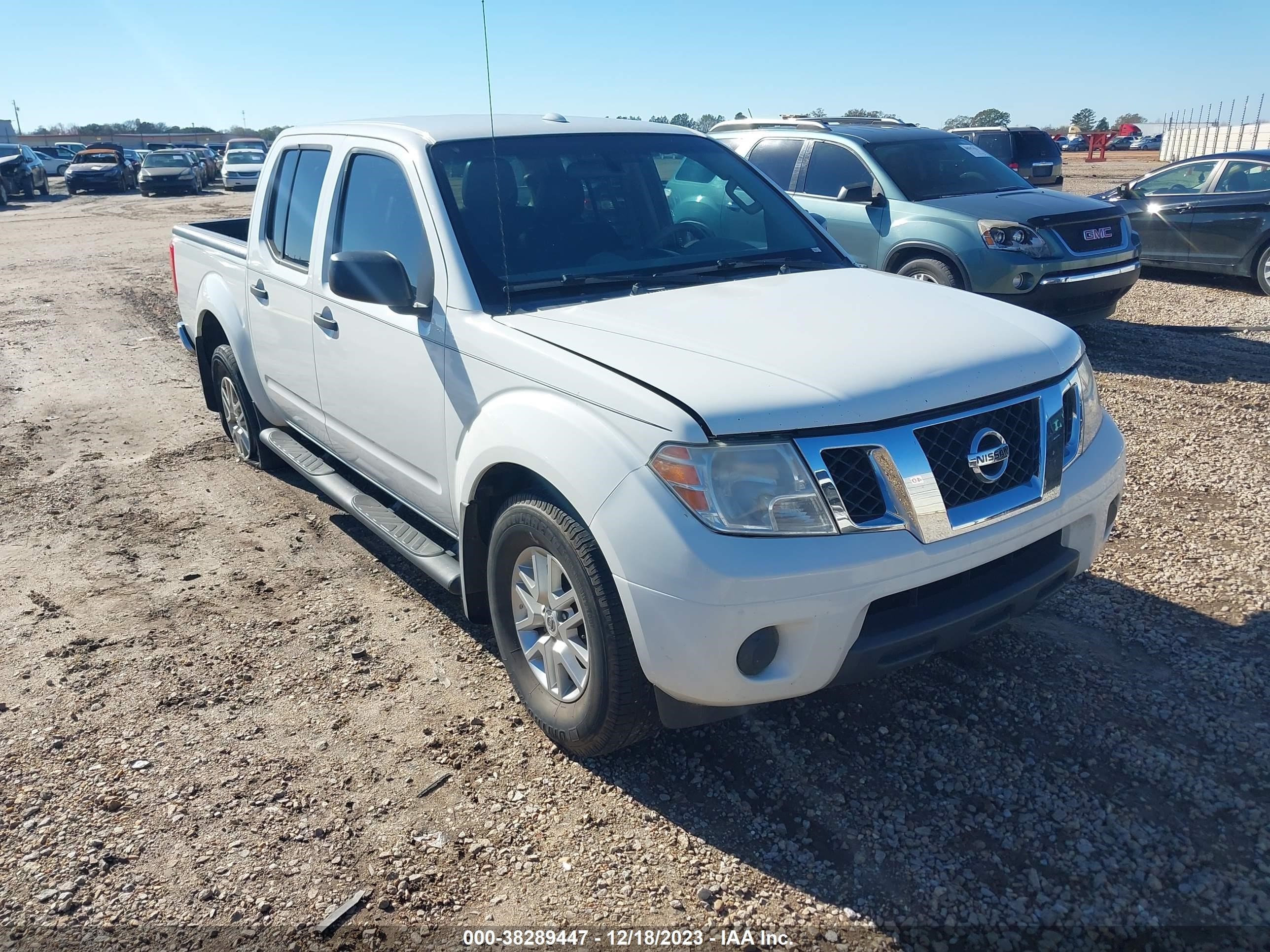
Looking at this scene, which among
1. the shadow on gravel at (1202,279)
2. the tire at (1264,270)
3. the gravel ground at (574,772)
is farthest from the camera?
the shadow on gravel at (1202,279)

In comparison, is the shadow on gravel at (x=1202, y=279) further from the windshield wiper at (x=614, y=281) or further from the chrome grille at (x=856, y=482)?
the chrome grille at (x=856, y=482)

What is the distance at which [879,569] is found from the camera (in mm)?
2568

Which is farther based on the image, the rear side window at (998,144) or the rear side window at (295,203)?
the rear side window at (998,144)

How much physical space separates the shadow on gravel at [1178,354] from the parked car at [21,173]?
33.5m

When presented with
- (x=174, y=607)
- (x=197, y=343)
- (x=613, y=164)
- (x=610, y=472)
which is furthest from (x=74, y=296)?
(x=610, y=472)

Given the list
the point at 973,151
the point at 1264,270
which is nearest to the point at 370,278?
the point at 973,151

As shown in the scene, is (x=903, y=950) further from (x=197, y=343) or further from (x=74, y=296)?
(x=74, y=296)

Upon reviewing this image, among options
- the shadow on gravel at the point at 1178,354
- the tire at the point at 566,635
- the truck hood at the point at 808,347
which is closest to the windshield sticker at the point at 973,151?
the shadow on gravel at the point at 1178,354

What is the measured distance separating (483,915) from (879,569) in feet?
4.61

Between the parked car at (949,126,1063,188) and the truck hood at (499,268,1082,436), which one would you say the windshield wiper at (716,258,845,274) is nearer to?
the truck hood at (499,268,1082,436)

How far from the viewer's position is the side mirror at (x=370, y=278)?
11.0 ft

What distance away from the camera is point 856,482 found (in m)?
2.62

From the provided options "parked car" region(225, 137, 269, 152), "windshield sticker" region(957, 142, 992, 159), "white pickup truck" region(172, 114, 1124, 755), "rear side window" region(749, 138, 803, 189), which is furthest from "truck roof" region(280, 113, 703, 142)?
"parked car" region(225, 137, 269, 152)

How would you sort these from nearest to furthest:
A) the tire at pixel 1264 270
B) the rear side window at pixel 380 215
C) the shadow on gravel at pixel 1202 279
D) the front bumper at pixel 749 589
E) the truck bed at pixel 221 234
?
the front bumper at pixel 749 589 → the rear side window at pixel 380 215 → the truck bed at pixel 221 234 → the tire at pixel 1264 270 → the shadow on gravel at pixel 1202 279
